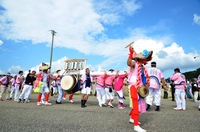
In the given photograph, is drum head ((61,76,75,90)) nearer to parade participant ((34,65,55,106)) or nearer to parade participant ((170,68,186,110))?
parade participant ((34,65,55,106))

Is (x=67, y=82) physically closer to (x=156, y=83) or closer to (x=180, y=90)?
(x=156, y=83)

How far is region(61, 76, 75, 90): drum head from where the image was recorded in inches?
413

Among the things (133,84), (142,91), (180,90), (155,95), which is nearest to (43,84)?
(155,95)

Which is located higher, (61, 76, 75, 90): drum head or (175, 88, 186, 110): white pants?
(61, 76, 75, 90): drum head

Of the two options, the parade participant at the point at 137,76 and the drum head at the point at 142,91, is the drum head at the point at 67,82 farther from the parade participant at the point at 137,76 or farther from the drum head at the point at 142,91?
the drum head at the point at 142,91

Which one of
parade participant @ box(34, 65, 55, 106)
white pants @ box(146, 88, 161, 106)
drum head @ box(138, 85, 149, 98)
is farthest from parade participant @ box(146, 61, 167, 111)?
parade participant @ box(34, 65, 55, 106)

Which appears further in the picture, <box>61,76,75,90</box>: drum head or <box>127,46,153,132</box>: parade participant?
<box>61,76,75,90</box>: drum head

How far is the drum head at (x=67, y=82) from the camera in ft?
34.4

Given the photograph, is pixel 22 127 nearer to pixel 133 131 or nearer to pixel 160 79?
pixel 133 131

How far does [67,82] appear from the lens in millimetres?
10703

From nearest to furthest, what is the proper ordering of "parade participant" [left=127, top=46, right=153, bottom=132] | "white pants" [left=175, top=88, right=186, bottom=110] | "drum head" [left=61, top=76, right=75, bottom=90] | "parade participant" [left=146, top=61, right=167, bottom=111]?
"parade participant" [left=127, top=46, right=153, bottom=132] → "parade participant" [left=146, top=61, right=167, bottom=111] → "white pants" [left=175, top=88, right=186, bottom=110] → "drum head" [left=61, top=76, right=75, bottom=90]

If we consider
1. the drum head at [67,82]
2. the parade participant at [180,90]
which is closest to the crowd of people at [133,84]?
the parade participant at [180,90]

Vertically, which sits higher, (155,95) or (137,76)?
(137,76)

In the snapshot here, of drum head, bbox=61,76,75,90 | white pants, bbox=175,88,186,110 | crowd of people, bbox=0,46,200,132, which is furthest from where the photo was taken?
drum head, bbox=61,76,75,90
